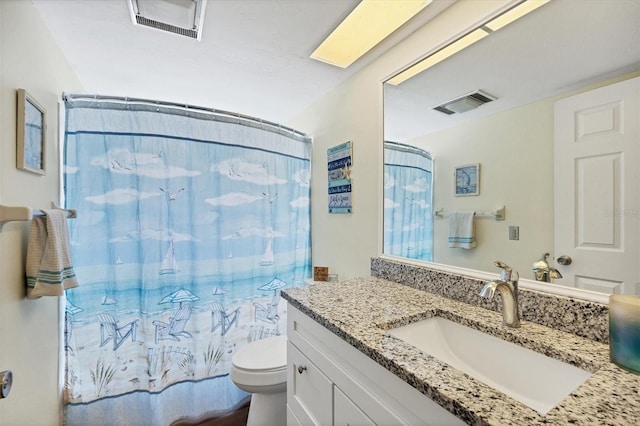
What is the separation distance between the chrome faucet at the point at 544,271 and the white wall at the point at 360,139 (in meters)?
0.75

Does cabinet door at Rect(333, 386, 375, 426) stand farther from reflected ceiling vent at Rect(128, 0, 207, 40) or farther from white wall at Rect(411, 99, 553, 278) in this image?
reflected ceiling vent at Rect(128, 0, 207, 40)

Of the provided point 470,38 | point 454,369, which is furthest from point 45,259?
point 470,38

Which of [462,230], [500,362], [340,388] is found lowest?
[340,388]

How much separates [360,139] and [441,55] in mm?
599

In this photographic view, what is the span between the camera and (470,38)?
1.15 metres

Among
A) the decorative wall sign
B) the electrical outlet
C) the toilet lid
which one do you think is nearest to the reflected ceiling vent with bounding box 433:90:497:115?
the electrical outlet

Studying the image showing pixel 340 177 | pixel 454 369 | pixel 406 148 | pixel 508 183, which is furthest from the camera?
pixel 340 177

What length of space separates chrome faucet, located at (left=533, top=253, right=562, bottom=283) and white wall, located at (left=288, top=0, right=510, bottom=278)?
75 centimetres

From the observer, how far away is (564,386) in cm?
70

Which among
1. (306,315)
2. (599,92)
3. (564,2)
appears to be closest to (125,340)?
(306,315)

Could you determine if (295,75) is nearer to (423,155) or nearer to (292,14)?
(292,14)

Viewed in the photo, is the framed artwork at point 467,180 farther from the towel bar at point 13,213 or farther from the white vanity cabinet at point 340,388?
the towel bar at point 13,213

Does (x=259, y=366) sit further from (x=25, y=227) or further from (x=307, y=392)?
(x=25, y=227)

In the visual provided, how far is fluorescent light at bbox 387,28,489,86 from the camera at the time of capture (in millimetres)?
1126
